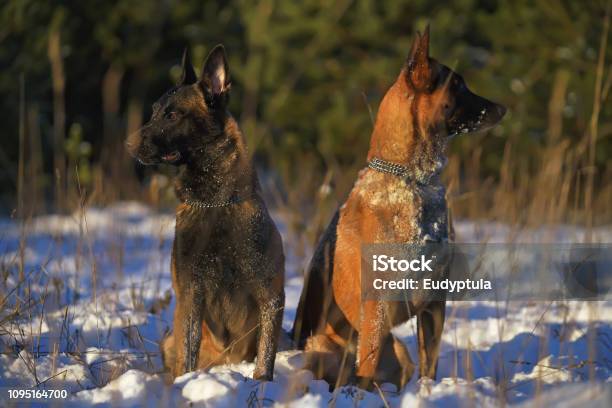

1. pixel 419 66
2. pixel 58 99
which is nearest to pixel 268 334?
pixel 419 66

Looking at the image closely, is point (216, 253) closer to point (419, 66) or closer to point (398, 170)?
point (398, 170)

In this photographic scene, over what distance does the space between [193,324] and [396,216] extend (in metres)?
1.14

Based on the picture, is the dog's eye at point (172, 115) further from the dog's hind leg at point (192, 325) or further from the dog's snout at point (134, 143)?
the dog's hind leg at point (192, 325)

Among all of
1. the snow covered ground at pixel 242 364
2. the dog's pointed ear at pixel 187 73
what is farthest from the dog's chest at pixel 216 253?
the dog's pointed ear at pixel 187 73

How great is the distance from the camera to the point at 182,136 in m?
3.29

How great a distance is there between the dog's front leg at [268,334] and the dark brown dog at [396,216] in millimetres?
308

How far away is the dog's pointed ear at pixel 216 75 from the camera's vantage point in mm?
3377

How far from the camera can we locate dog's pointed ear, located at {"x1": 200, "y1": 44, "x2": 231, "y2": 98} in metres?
3.38

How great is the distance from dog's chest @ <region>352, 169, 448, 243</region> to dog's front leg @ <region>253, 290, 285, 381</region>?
24.5 inches

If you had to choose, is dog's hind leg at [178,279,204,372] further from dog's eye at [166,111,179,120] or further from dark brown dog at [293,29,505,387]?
dog's eye at [166,111,179,120]

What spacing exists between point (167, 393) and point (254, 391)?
456 millimetres

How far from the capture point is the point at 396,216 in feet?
11.3

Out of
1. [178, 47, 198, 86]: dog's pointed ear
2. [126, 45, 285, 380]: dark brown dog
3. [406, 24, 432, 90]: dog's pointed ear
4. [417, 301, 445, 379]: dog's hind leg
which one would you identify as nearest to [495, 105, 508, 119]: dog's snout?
[406, 24, 432, 90]: dog's pointed ear

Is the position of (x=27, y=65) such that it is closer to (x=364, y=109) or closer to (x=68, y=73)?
(x=68, y=73)
